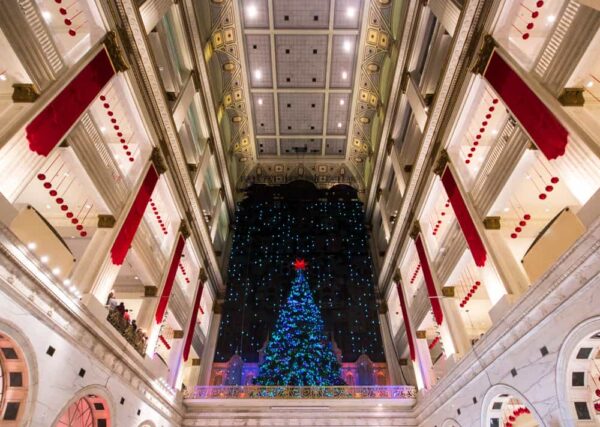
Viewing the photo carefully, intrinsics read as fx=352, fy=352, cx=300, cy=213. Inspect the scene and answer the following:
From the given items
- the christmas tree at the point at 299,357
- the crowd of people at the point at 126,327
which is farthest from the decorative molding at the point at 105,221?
the christmas tree at the point at 299,357

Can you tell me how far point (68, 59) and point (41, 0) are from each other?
165 centimetres

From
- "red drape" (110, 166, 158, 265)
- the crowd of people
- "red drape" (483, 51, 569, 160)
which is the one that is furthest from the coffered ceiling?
the crowd of people

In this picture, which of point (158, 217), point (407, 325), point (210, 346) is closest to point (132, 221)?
point (158, 217)

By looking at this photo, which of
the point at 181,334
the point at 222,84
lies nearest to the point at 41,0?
the point at 222,84

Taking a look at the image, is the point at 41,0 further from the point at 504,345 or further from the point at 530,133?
the point at 504,345

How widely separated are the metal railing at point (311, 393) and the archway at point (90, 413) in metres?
4.24

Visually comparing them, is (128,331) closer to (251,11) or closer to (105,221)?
(105,221)

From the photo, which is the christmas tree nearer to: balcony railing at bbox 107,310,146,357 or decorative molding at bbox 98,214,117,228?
balcony railing at bbox 107,310,146,357

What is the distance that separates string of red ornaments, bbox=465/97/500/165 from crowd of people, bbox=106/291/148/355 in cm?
1004

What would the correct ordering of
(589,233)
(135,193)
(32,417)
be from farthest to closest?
1. (135,193)
2. (32,417)
3. (589,233)

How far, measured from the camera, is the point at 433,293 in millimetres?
11133

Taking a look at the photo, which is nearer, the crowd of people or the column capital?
the column capital

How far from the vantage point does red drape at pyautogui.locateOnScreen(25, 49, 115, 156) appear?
20.1 feet

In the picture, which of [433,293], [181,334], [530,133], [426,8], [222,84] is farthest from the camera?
[222,84]
